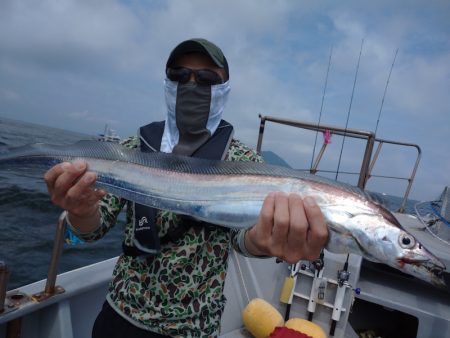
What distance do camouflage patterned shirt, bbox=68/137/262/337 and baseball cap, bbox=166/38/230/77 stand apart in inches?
44.3

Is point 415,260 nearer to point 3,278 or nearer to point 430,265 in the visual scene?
point 430,265

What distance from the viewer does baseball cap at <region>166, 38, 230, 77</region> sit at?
2207 mm

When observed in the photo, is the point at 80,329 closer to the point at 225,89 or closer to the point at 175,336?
the point at 175,336

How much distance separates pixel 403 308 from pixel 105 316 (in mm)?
Answer: 4011

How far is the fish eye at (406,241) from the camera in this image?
1.71 m

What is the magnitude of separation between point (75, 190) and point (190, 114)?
3.14 ft

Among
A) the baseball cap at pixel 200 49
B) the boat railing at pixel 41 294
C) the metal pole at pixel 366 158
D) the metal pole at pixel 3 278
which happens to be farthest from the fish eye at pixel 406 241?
the metal pole at pixel 366 158

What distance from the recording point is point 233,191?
6.63 feet

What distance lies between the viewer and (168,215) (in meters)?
2.14

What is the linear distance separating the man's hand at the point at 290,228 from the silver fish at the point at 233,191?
0.27 ft

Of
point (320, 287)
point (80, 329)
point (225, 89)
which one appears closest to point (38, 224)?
point (80, 329)

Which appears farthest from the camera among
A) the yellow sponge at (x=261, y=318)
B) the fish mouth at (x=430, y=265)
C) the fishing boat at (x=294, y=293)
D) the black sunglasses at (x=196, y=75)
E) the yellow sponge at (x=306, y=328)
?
the yellow sponge at (x=261, y=318)

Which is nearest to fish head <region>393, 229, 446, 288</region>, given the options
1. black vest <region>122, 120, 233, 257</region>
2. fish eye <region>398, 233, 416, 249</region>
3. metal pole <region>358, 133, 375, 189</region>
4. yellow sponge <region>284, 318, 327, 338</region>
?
fish eye <region>398, 233, 416, 249</region>

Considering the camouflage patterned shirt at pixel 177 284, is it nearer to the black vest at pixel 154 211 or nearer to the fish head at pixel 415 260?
the black vest at pixel 154 211
